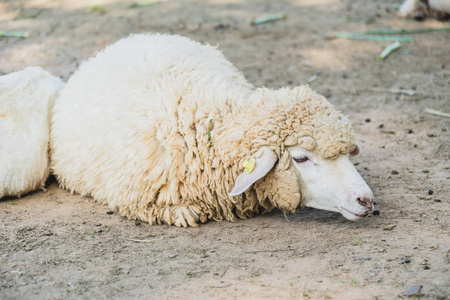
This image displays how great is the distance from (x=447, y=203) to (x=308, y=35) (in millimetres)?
4997

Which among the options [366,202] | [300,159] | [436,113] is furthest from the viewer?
[436,113]

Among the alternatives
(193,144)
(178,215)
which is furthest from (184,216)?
(193,144)

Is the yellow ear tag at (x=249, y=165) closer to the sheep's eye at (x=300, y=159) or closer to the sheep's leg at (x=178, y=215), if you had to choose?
the sheep's eye at (x=300, y=159)

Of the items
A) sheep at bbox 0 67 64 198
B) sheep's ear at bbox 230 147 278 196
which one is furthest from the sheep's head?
sheep at bbox 0 67 64 198

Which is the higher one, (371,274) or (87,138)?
(87,138)

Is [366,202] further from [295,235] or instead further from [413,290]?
[413,290]

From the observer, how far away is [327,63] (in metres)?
7.97

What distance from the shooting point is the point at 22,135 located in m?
4.92

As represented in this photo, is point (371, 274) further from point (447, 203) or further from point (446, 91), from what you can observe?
point (446, 91)

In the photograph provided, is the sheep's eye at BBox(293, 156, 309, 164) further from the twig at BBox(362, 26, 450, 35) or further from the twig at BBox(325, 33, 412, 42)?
the twig at BBox(362, 26, 450, 35)

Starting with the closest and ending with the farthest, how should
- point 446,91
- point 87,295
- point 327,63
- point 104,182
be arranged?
point 87,295 < point 104,182 < point 446,91 < point 327,63

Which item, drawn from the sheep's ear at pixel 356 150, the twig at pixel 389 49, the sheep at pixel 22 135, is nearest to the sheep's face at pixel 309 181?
the sheep's ear at pixel 356 150

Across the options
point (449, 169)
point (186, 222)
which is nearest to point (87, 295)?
point (186, 222)

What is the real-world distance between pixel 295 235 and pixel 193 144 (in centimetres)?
101
